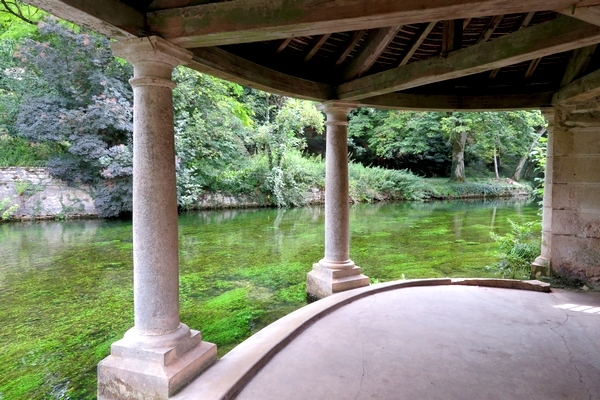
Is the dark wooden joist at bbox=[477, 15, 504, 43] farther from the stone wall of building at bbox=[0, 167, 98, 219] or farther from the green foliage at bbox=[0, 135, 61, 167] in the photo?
the green foliage at bbox=[0, 135, 61, 167]

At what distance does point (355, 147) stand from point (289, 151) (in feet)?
24.7

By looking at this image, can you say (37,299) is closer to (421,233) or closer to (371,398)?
(371,398)

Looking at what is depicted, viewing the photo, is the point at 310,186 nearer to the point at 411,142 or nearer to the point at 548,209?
the point at 411,142

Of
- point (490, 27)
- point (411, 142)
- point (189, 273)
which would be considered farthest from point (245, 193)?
point (490, 27)

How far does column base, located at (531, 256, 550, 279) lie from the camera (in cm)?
523

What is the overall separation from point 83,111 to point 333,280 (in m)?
13.7

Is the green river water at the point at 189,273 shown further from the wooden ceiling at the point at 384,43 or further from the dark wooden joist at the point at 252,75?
the wooden ceiling at the point at 384,43

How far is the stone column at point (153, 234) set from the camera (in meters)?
2.48

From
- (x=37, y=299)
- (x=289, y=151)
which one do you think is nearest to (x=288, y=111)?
(x=289, y=151)

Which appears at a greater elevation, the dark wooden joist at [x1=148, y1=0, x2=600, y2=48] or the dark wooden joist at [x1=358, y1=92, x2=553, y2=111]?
the dark wooden joist at [x1=358, y1=92, x2=553, y2=111]

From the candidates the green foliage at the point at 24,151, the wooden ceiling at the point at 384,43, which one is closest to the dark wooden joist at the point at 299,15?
the wooden ceiling at the point at 384,43

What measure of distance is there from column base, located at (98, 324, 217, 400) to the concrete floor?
42cm

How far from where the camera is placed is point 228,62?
11.9ft

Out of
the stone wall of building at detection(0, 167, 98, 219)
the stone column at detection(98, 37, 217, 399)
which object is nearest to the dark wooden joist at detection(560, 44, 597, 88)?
the stone column at detection(98, 37, 217, 399)
